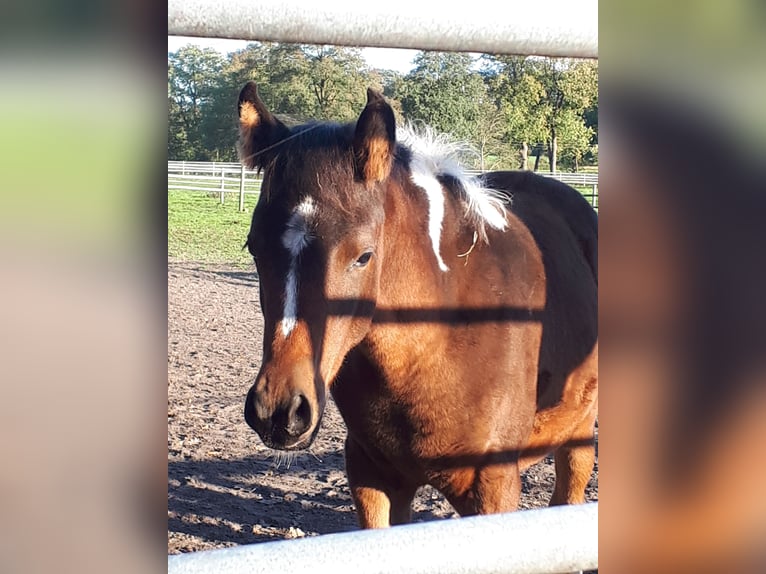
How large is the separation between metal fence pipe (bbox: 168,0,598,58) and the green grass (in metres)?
9.38

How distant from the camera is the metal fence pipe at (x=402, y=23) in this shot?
572 millimetres

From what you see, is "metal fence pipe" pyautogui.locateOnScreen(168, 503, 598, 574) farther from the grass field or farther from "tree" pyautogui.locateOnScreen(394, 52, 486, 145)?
"tree" pyautogui.locateOnScreen(394, 52, 486, 145)

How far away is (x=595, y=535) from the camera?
0.59 metres

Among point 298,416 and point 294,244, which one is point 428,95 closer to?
point 294,244

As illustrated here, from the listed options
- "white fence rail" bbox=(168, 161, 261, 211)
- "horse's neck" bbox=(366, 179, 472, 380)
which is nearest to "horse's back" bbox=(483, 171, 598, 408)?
"horse's neck" bbox=(366, 179, 472, 380)

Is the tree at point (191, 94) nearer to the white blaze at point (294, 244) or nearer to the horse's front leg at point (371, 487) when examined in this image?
the horse's front leg at point (371, 487)

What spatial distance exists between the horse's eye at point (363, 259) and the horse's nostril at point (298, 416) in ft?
1.30

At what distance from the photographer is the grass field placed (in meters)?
11.0

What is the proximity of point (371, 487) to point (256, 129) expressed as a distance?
4.01ft
